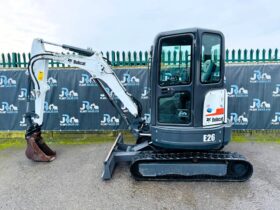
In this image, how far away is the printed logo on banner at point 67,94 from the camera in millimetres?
6387

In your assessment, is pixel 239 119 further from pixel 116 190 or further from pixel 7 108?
pixel 7 108

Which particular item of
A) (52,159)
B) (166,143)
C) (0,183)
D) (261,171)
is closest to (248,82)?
(261,171)

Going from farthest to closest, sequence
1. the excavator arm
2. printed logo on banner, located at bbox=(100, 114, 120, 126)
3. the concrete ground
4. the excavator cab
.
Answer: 1. printed logo on banner, located at bbox=(100, 114, 120, 126)
2. the excavator arm
3. the excavator cab
4. the concrete ground

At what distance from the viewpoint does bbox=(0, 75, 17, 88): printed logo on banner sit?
21.1 ft

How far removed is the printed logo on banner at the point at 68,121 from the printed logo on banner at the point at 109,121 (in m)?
0.74

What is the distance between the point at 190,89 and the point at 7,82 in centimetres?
522

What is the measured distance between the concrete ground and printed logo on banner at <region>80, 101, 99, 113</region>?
179 centimetres

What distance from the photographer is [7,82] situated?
6.43 meters

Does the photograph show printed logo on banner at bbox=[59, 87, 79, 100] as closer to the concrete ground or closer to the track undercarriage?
the concrete ground

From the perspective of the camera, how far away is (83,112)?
6465 mm

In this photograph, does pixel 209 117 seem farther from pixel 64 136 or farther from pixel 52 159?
pixel 64 136

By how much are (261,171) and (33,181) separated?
168 inches

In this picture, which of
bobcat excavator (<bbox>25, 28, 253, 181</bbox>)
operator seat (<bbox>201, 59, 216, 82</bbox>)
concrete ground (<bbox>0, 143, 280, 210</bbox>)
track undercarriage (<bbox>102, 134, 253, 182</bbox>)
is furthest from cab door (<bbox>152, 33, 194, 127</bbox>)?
concrete ground (<bbox>0, 143, 280, 210</bbox>)

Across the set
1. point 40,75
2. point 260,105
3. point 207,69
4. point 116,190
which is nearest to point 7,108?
point 40,75
